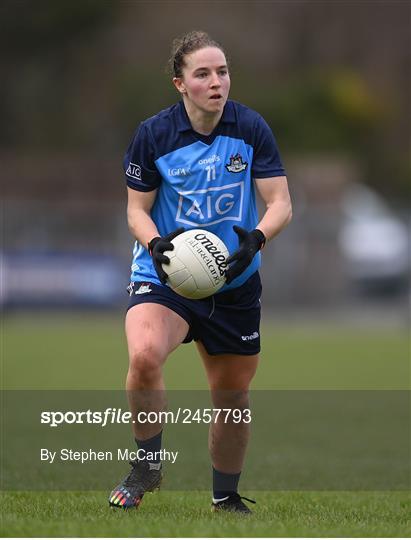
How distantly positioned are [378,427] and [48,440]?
2.86 m

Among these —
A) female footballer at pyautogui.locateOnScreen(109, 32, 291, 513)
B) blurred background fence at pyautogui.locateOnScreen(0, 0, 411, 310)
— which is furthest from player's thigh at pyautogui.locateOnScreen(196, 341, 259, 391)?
blurred background fence at pyautogui.locateOnScreen(0, 0, 411, 310)

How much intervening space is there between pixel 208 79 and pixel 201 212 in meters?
0.65

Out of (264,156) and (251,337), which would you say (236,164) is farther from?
(251,337)

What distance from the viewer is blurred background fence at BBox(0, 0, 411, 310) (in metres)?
28.0

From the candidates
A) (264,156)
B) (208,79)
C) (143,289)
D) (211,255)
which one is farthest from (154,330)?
(208,79)

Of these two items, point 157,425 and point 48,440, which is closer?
point 157,425

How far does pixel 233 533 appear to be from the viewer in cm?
568

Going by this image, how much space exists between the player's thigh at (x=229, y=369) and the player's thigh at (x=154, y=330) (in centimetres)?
24

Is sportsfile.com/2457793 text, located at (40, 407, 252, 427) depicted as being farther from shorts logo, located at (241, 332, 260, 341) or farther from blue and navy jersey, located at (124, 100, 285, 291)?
blue and navy jersey, located at (124, 100, 285, 291)

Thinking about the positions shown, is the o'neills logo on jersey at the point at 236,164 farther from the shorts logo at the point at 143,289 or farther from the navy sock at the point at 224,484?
the navy sock at the point at 224,484

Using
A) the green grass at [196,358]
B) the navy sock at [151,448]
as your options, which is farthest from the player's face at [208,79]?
the green grass at [196,358]

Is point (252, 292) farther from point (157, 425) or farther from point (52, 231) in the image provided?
point (52, 231)

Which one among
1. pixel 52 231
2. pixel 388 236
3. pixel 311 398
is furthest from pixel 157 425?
pixel 388 236

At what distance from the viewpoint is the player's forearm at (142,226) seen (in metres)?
6.44
